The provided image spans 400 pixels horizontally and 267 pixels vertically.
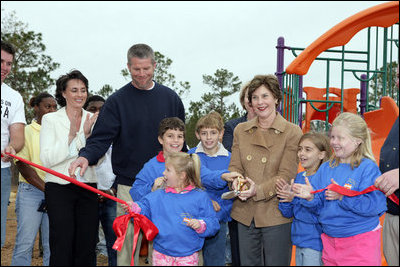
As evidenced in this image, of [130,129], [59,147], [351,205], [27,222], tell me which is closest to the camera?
[351,205]

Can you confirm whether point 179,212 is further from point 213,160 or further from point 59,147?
point 59,147

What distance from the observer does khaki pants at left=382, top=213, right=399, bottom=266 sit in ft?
10.7

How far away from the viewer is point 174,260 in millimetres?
3486

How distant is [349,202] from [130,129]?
6.59ft

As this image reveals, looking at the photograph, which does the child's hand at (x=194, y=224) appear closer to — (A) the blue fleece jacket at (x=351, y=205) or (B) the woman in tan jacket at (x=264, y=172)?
(B) the woman in tan jacket at (x=264, y=172)

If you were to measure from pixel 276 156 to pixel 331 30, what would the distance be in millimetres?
2559

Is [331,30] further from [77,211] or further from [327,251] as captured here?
[77,211]

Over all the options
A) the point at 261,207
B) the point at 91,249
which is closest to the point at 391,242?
the point at 261,207

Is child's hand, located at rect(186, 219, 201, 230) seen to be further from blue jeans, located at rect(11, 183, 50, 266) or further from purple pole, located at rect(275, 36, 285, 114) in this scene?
purple pole, located at rect(275, 36, 285, 114)

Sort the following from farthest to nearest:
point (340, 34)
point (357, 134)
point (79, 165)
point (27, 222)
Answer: point (340, 34) → point (27, 222) → point (79, 165) → point (357, 134)

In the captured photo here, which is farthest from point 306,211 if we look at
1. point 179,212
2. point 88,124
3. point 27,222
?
point 27,222

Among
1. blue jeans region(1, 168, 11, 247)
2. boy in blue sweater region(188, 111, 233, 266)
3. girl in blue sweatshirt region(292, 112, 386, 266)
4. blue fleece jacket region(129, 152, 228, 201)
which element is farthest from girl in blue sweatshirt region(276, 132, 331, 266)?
blue jeans region(1, 168, 11, 247)

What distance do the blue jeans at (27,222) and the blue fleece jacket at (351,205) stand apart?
2523mm

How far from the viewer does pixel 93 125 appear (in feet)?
14.2
